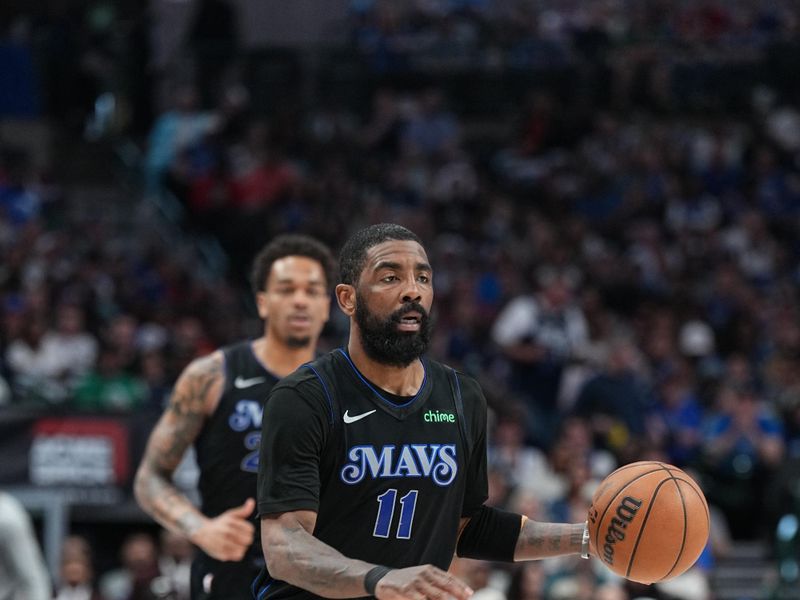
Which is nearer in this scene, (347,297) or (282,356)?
(347,297)

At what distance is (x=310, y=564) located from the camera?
13.8 feet

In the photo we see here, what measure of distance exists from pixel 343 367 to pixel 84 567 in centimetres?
684

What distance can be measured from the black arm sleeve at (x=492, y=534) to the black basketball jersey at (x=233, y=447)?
1.42 meters

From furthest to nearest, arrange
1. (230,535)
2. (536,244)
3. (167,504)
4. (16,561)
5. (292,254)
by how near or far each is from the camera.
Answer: (536,244) < (292,254) < (16,561) < (167,504) < (230,535)

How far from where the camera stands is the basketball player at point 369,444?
4340mm

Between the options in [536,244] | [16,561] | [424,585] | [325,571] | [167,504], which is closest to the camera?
[424,585]

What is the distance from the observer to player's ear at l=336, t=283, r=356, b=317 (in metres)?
4.61

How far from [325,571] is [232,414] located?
223 cm

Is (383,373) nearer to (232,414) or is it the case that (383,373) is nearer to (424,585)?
(424,585)

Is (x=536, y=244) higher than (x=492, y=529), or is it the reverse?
(x=536, y=244)

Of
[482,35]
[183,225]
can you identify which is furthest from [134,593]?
[482,35]

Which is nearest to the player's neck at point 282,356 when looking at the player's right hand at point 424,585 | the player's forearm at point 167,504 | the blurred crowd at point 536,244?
the player's forearm at point 167,504

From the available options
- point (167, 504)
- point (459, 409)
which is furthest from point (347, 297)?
point (167, 504)

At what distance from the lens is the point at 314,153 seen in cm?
1853
